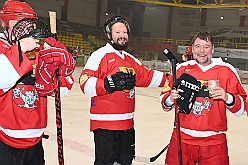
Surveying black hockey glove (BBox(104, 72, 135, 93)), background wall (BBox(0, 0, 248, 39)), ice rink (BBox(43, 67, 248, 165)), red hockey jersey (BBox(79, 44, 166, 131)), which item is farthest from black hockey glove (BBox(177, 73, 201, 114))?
background wall (BBox(0, 0, 248, 39))

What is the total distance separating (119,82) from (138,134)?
2.16 meters

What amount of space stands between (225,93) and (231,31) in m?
19.7

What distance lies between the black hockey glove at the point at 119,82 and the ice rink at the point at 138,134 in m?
1.21

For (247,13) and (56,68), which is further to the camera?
(247,13)

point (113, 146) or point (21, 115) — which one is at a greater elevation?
point (21, 115)

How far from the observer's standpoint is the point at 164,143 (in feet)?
12.0

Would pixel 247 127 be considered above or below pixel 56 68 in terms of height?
below

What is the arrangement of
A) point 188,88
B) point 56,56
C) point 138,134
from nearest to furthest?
point 56,56, point 188,88, point 138,134

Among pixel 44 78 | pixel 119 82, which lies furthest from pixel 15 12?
pixel 119 82

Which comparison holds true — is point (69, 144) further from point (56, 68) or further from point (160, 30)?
point (160, 30)

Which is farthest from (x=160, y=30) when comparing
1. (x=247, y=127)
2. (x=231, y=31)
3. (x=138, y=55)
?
(x=247, y=127)

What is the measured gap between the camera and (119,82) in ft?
6.26

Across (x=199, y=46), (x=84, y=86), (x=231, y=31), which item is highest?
(x=231, y=31)

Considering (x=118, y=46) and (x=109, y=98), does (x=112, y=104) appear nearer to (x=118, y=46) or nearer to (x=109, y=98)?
(x=109, y=98)
